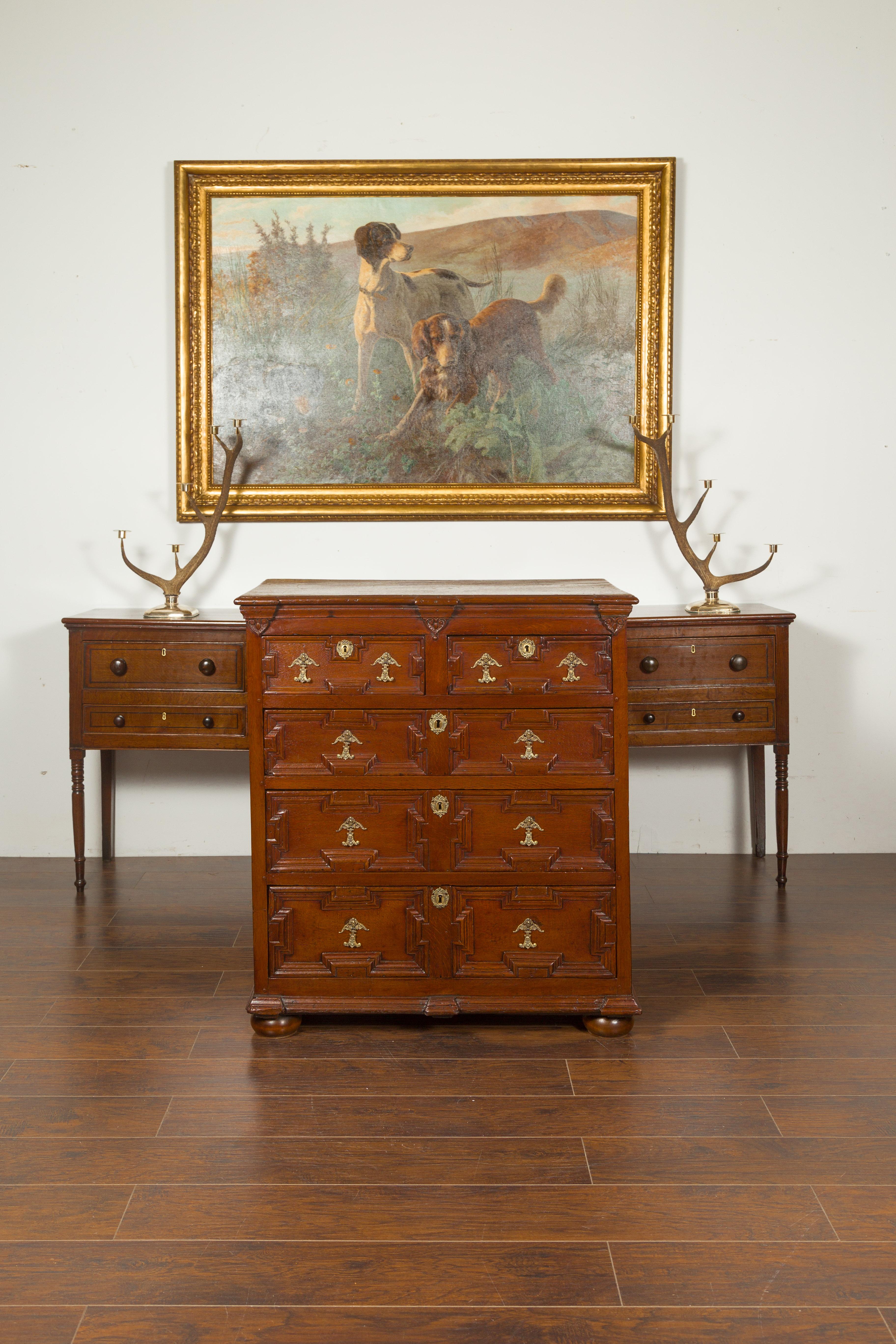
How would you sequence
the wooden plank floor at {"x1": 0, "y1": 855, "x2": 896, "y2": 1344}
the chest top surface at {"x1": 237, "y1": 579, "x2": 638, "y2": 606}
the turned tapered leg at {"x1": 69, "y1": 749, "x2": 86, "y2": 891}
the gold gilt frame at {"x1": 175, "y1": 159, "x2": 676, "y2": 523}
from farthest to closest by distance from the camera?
1. the gold gilt frame at {"x1": 175, "y1": 159, "x2": 676, "y2": 523}
2. the turned tapered leg at {"x1": 69, "y1": 749, "x2": 86, "y2": 891}
3. the chest top surface at {"x1": 237, "y1": 579, "x2": 638, "y2": 606}
4. the wooden plank floor at {"x1": 0, "y1": 855, "x2": 896, "y2": 1344}

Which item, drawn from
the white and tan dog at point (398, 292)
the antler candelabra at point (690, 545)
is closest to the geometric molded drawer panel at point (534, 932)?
the antler candelabra at point (690, 545)

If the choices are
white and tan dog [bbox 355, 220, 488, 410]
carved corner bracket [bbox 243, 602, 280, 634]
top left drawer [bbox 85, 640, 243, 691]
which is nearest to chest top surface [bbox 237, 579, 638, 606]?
carved corner bracket [bbox 243, 602, 280, 634]

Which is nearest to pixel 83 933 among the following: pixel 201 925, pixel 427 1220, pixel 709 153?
pixel 201 925

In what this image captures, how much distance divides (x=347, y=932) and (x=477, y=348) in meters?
2.29

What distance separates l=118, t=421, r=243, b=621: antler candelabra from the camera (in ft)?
12.8

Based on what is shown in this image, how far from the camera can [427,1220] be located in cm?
200

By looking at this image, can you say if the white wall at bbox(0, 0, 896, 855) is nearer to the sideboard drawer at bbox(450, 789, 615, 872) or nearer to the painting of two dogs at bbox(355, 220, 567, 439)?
the painting of two dogs at bbox(355, 220, 567, 439)

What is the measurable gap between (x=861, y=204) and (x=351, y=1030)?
3.45m

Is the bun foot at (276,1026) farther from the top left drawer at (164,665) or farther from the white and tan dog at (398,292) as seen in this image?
the white and tan dog at (398,292)

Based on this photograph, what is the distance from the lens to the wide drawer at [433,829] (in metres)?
2.79

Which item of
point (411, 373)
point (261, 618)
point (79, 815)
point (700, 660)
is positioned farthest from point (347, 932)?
point (411, 373)

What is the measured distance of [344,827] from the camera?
2803 millimetres

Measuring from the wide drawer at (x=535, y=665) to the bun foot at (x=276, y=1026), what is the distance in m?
0.94

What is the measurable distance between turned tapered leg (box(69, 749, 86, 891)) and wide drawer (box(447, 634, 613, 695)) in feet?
5.75
